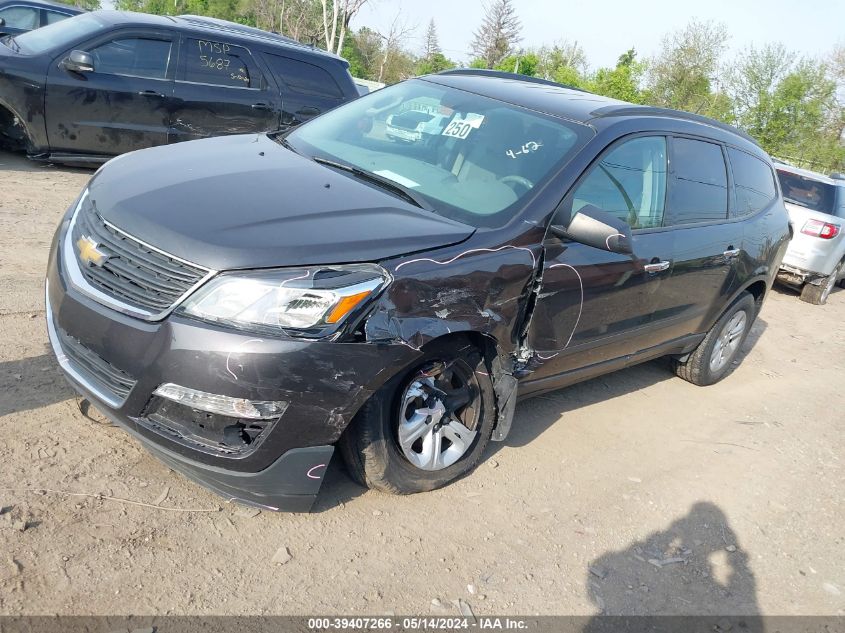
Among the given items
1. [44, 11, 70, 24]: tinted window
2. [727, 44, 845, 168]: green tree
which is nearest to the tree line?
[727, 44, 845, 168]: green tree

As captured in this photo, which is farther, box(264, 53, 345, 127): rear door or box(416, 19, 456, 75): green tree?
box(416, 19, 456, 75): green tree

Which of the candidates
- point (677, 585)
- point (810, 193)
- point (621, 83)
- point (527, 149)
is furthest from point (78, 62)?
point (621, 83)

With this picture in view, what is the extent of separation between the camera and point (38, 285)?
477cm

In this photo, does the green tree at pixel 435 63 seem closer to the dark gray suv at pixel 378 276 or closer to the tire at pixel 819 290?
the tire at pixel 819 290

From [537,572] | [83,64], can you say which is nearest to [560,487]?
[537,572]

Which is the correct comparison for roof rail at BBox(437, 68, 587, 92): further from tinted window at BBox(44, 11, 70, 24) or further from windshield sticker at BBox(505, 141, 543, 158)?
tinted window at BBox(44, 11, 70, 24)

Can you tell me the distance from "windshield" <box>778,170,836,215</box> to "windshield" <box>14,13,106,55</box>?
866 cm

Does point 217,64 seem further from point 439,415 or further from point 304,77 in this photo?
point 439,415

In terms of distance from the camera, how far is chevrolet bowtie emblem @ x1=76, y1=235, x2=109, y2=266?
295 cm

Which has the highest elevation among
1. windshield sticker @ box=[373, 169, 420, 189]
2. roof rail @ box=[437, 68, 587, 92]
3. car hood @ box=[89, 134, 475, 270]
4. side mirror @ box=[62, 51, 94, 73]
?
roof rail @ box=[437, 68, 587, 92]

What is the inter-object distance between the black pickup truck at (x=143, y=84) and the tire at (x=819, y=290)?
6801 mm

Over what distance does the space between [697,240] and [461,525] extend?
7.94 feet

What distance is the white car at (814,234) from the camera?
31.9ft

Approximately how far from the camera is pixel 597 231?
3.49 meters
